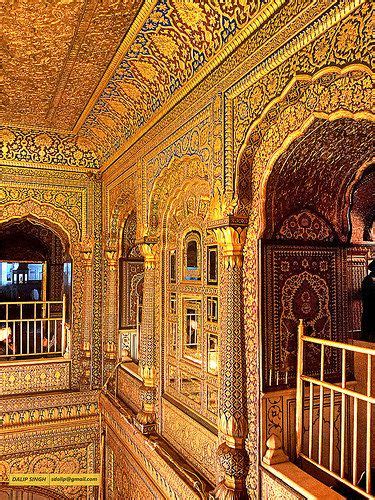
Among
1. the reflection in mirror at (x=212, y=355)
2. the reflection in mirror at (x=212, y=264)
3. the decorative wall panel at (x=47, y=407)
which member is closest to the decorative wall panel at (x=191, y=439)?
the reflection in mirror at (x=212, y=355)

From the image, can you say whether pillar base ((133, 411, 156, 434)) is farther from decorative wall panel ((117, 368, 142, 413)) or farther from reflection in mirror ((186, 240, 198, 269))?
reflection in mirror ((186, 240, 198, 269))

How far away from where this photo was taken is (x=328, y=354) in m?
3.33

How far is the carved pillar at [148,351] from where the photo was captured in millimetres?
4723

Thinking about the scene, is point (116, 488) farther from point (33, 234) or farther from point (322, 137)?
point (33, 234)

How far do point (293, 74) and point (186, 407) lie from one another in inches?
121

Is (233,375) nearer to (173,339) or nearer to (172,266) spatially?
(173,339)

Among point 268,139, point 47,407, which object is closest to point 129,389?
point 47,407

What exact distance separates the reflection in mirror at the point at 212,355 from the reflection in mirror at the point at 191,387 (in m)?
0.25

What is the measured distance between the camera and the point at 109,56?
12.9 feet

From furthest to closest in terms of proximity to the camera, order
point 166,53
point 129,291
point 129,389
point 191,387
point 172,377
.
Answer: point 129,291 < point 129,389 < point 172,377 < point 191,387 < point 166,53

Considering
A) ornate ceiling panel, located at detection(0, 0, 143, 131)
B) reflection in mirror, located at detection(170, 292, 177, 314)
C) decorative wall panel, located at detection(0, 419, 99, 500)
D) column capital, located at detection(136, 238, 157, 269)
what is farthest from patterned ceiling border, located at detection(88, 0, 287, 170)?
decorative wall panel, located at detection(0, 419, 99, 500)

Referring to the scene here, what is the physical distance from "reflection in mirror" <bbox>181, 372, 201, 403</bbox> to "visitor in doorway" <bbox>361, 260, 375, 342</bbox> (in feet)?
6.38

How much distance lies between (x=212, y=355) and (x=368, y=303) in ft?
6.54

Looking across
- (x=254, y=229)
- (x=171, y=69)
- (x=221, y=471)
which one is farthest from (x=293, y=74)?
(x=221, y=471)
